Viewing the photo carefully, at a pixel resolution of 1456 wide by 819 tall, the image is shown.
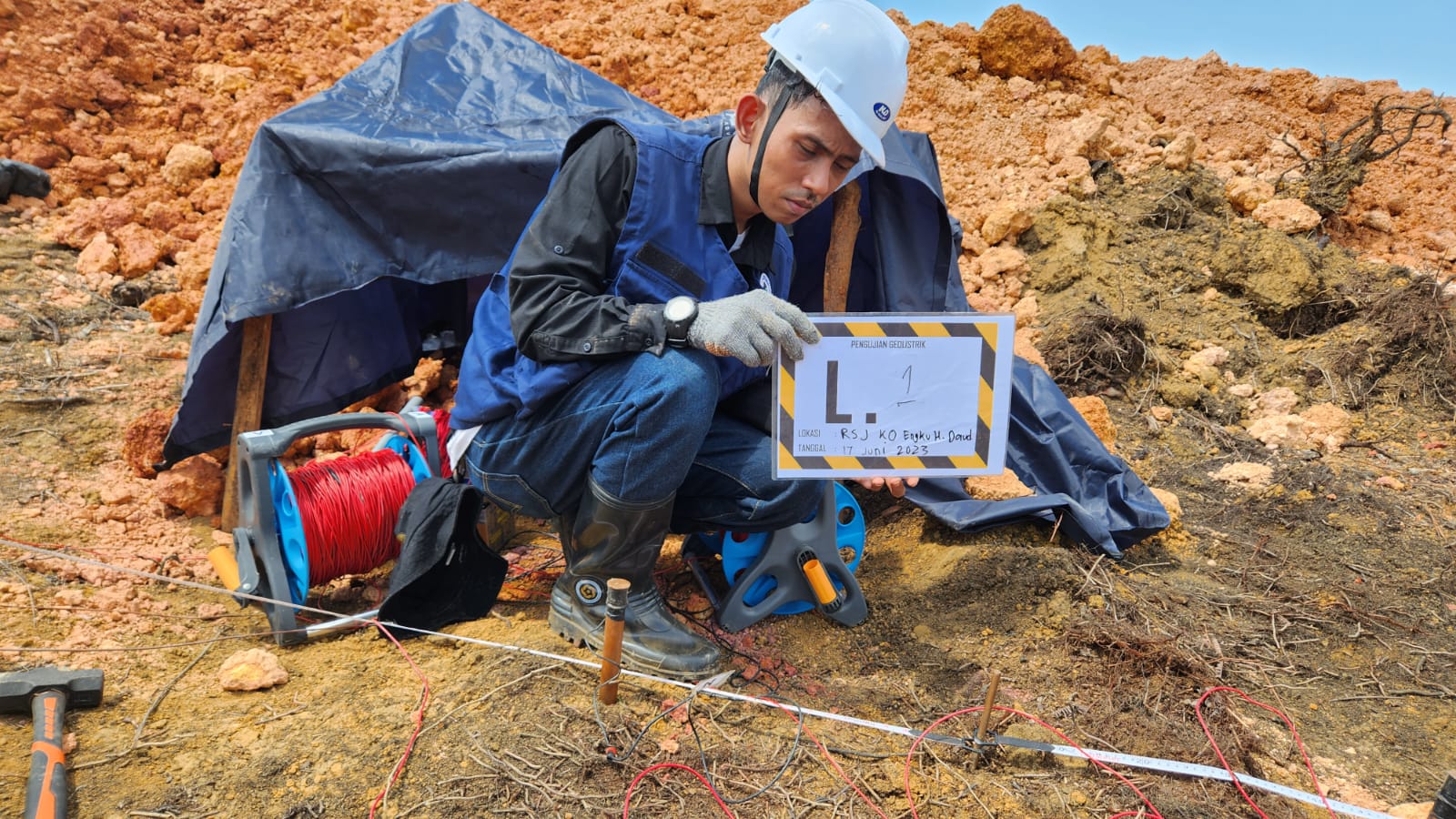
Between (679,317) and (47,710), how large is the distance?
5.59ft

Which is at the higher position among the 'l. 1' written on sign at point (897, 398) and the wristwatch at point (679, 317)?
the wristwatch at point (679, 317)

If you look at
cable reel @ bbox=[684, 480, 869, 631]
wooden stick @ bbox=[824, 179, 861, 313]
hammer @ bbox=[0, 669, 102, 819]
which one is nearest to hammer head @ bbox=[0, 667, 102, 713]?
hammer @ bbox=[0, 669, 102, 819]

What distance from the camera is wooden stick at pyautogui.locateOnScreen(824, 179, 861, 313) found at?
10.2ft

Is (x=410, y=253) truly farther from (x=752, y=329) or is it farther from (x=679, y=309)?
(x=752, y=329)

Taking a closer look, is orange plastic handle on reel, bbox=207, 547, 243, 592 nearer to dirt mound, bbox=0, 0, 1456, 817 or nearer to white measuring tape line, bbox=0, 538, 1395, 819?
dirt mound, bbox=0, 0, 1456, 817

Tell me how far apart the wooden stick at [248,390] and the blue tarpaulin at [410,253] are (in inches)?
3.3

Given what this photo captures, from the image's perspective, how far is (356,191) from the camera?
10.5 feet

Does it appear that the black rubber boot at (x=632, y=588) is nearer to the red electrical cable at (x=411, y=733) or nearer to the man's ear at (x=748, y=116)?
the red electrical cable at (x=411, y=733)

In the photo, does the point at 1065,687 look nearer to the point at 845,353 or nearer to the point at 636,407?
the point at 845,353

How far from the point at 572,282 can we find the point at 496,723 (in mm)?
1098

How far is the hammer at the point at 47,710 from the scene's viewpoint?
1741mm

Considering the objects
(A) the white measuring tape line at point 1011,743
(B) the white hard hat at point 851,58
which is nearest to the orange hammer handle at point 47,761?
(A) the white measuring tape line at point 1011,743

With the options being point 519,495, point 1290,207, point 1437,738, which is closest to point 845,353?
point 519,495

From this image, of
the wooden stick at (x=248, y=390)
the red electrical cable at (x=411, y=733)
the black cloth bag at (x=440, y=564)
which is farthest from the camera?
the wooden stick at (x=248, y=390)
